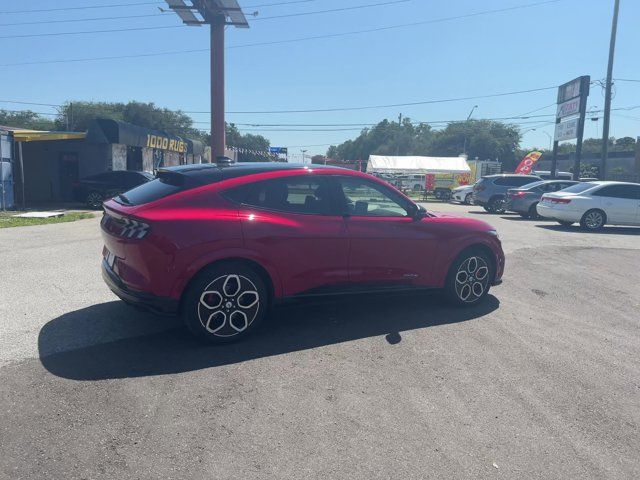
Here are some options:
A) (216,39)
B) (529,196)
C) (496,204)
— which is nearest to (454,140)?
(216,39)

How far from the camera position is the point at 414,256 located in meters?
5.45

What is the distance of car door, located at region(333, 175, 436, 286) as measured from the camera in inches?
201

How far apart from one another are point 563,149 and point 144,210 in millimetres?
97387

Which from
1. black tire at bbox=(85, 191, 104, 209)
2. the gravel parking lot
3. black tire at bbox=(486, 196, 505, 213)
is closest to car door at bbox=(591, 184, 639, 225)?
black tire at bbox=(486, 196, 505, 213)

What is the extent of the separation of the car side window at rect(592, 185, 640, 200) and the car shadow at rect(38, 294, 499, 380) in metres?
11.4

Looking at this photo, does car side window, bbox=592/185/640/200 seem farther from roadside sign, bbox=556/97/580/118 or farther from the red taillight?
roadside sign, bbox=556/97/580/118

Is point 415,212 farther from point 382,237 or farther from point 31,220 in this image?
point 31,220

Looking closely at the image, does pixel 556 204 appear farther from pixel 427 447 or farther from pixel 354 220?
pixel 427 447

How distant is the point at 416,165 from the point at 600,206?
78.5 feet

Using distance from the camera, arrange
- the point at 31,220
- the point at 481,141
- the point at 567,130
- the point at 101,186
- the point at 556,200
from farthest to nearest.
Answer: the point at 481,141 → the point at 567,130 → the point at 101,186 → the point at 556,200 → the point at 31,220

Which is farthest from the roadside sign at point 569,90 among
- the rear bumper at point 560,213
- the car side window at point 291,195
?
the car side window at point 291,195

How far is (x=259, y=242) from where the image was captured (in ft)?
14.9

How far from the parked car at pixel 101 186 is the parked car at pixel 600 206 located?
575 inches

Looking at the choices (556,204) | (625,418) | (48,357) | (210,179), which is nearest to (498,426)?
(625,418)
